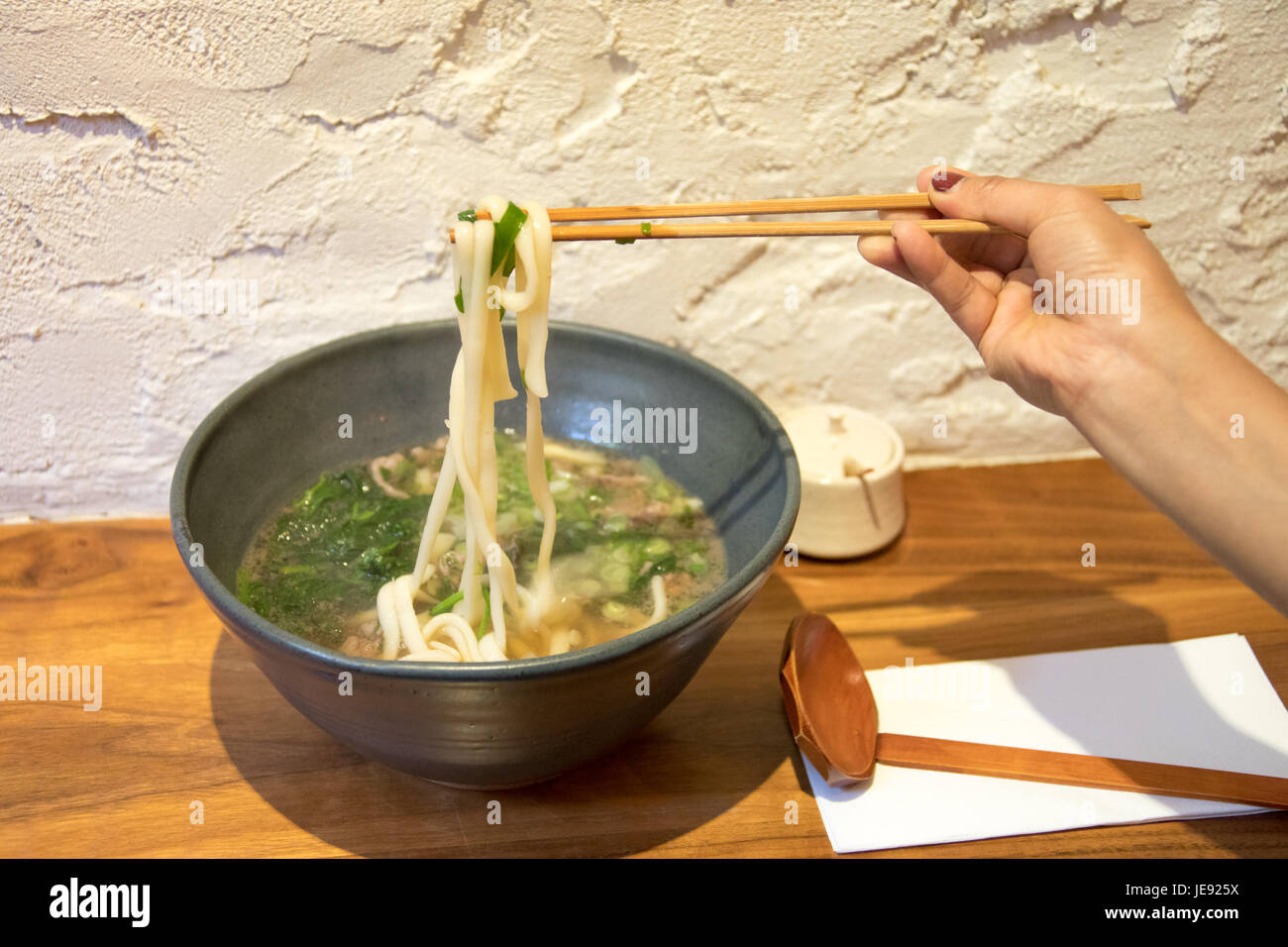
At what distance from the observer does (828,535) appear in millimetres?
1776

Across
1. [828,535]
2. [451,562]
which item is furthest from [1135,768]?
[451,562]

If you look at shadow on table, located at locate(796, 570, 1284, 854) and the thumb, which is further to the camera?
shadow on table, located at locate(796, 570, 1284, 854)

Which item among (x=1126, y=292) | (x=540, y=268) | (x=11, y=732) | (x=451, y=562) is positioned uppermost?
(x=540, y=268)

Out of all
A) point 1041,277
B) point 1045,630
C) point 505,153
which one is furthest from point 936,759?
point 505,153

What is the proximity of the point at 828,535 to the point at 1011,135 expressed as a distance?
731 millimetres

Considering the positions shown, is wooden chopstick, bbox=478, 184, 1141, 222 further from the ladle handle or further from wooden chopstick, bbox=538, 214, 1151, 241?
the ladle handle

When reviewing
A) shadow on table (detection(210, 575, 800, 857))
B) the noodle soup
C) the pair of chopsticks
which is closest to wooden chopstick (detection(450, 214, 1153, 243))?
the pair of chopsticks

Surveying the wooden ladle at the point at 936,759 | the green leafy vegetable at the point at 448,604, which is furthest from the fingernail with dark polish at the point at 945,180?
the green leafy vegetable at the point at 448,604

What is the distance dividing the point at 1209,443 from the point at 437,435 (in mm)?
1117

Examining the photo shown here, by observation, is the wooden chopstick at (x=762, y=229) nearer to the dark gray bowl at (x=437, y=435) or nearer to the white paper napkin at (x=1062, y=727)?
the dark gray bowl at (x=437, y=435)

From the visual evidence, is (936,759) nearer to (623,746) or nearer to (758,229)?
(623,746)

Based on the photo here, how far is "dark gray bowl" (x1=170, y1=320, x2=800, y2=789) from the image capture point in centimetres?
107

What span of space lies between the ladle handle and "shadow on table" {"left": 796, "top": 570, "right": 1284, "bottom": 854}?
0.19ft

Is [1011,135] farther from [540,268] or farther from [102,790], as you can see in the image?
[102,790]
